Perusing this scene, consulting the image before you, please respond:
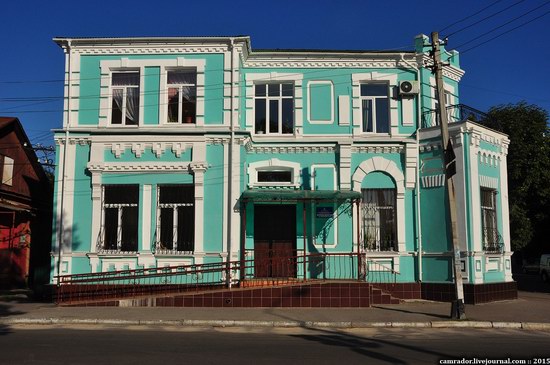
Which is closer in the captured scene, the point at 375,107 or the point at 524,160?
the point at 375,107

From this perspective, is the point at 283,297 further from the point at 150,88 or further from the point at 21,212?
the point at 21,212

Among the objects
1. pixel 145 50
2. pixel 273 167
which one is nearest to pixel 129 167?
pixel 145 50

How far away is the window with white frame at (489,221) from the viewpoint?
1742cm

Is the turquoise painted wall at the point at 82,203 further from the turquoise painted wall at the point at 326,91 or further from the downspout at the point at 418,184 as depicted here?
the downspout at the point at 418,184

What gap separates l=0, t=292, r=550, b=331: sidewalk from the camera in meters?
12.7

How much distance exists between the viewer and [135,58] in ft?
58.0

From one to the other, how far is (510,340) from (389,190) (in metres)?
8.29

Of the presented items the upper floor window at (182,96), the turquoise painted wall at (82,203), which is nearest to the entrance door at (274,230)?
the upper floor window at (182,96)

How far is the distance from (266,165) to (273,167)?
269mm

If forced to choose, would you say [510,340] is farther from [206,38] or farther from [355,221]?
[206,38]

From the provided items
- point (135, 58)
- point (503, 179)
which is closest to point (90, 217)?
point (135, 58)

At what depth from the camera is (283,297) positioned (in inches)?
604

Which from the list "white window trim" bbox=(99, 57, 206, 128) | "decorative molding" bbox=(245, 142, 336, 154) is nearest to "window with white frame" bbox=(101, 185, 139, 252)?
"white window trim" bbox=(99, 57, 206, 128)

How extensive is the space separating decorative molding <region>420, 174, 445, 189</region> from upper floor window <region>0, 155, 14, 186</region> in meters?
17.6
